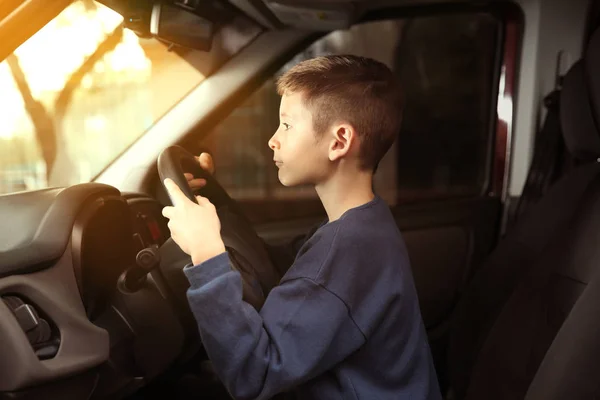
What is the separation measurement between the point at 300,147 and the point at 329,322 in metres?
0.27

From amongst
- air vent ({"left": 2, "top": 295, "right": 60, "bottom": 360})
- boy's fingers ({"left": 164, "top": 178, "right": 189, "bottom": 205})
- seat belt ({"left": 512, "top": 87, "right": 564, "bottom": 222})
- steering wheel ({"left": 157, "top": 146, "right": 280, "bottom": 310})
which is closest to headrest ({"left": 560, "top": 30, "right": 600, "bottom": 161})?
seat belt ({"left": 512, "top": 87, "right": 564, "bottom": 222})

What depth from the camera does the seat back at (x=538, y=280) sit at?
3.78ft

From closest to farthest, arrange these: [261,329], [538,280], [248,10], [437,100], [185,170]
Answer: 1. [261,329]
2. [185,170]
3. [538,280]
4. [248,10]
5. [437,100]

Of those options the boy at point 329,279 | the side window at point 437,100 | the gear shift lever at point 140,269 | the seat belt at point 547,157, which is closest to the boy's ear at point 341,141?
the boy at point 329,279

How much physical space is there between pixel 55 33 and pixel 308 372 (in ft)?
2.43

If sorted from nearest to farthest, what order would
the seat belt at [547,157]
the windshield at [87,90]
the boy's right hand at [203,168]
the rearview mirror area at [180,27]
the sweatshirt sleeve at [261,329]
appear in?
1. the sweatshirt sleeve at [261,329]
2. the boy's right hand at [203,168]
3. the windshield at [87,90]
4. the rearview mirror area at [180,27]
5. the seat belt at [547,157]

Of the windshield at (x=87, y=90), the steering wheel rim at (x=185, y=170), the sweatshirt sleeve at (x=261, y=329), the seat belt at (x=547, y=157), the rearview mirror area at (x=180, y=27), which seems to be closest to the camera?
the sweatshirt sleeve at (x=261, y=329)

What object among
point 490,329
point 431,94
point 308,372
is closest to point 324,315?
point 308,372

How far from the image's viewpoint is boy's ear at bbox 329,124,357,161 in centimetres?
95

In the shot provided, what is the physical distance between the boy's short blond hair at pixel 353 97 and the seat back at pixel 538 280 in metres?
0.43

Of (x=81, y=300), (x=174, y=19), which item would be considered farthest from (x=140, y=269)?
(x=174, y=19)

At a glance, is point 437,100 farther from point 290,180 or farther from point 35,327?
point 35,327

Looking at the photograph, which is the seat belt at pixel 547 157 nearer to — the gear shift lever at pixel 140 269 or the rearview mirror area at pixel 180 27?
the rearview mirror area at pixel 180 27

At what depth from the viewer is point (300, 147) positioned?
0.96 m
